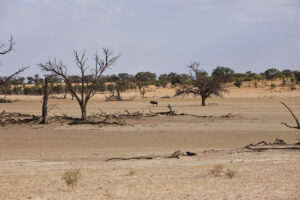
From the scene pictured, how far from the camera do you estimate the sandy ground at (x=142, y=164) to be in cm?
806

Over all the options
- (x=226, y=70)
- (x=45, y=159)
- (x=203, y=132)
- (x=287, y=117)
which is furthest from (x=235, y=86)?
(x=45, y=159)

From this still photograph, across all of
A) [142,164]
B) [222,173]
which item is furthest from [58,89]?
[222,173]

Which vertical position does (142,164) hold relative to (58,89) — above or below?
below

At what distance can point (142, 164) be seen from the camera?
11867 millimetres

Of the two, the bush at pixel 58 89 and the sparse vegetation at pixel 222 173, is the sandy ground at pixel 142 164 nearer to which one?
the sparse vegetation at pixel 222 173

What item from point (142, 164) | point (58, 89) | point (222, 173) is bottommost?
point (142, 164)

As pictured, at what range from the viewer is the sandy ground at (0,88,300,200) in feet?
26.5

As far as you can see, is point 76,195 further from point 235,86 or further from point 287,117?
point 235,86

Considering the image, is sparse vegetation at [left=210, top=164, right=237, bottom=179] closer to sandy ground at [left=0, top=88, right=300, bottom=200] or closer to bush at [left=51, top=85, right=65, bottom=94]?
sandy ground at [left=0, top=88, right=300, bottom=200]

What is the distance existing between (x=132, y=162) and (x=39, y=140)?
29.3 ft

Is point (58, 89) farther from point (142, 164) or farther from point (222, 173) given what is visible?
point (222, 173)

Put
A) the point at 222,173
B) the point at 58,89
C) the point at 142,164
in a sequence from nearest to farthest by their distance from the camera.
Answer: the point at 222,173 < the point at 142,164 < the point at 58,89

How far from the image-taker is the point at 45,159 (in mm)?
14031

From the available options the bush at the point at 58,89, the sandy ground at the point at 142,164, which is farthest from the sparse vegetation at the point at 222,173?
the bush at the point at 58,89
